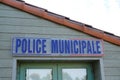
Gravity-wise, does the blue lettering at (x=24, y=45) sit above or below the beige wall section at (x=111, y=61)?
above

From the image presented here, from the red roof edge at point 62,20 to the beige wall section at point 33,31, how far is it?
82 mm

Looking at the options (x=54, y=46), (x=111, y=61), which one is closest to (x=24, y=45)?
(x=54, y=46)

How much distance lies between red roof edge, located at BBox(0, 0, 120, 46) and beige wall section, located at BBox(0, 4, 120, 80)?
0.27 ft

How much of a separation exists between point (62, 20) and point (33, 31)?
0.64 m

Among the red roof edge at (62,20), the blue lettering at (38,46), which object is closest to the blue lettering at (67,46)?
the red roof edge at (62,20)

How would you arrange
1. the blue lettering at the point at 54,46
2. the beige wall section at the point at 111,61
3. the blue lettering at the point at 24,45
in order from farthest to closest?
1. the beige wall section at the point at 111,61
2. the blue lettering at the point at 54,46
3. the blue lettering at the point at 24,45

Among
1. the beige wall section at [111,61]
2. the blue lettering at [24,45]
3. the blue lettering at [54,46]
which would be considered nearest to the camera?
the blue lettering at [24,45]

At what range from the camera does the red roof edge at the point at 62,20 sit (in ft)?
17.4

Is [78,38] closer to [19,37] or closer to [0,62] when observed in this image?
[19,37]

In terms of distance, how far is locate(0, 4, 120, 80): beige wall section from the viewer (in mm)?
5165

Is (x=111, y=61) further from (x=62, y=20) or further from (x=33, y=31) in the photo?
(x=33, y=31)

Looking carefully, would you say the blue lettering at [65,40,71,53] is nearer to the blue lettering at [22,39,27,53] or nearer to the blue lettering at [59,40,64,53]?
the blue lettering at [59,40,64,53]

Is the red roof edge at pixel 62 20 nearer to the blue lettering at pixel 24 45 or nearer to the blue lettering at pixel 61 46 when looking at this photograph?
the blue lettering at pixel 61 46

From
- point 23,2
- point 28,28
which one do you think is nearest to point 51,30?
point 28,28
